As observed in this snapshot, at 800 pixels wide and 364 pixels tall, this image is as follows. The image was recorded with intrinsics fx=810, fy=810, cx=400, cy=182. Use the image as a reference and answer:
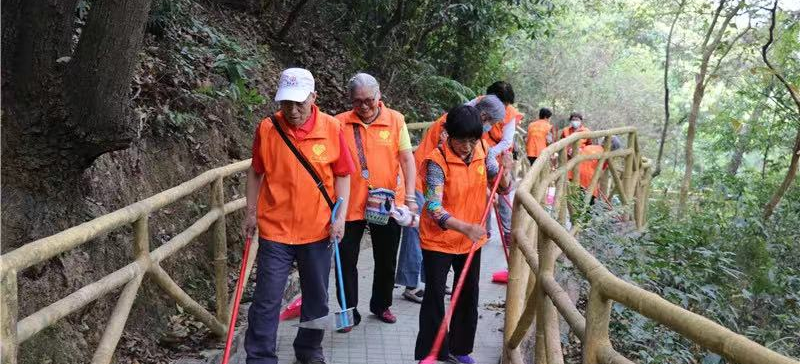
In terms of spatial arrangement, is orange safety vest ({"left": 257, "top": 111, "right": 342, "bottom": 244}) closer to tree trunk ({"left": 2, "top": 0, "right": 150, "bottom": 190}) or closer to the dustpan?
the dustpan

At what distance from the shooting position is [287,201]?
4453 mm

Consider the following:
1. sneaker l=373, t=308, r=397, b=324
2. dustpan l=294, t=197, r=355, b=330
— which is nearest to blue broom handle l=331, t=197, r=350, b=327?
dustpan l=294, t=197, r=355, b=330

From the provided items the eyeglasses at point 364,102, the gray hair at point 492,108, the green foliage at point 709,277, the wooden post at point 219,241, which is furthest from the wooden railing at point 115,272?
the green foliage at point 709,277

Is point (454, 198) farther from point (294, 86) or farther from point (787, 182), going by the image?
point (787, 182)

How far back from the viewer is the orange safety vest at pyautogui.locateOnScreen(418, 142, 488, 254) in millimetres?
4664

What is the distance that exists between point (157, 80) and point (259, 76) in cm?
261

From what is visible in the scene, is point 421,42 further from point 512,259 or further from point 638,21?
point 512,259

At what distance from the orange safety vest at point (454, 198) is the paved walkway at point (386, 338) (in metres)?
1.01

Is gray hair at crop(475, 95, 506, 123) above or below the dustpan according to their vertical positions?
above

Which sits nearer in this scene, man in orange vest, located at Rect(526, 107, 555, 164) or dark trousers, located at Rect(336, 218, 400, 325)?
dark trousers, located at Rect(336, 218, 400, 325)

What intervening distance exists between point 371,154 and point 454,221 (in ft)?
3.81

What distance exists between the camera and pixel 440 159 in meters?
4.63

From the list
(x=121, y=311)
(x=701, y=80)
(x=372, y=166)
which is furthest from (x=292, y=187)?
(x=701, y=80)

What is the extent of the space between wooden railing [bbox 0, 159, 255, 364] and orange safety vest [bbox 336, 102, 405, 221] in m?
0.78
